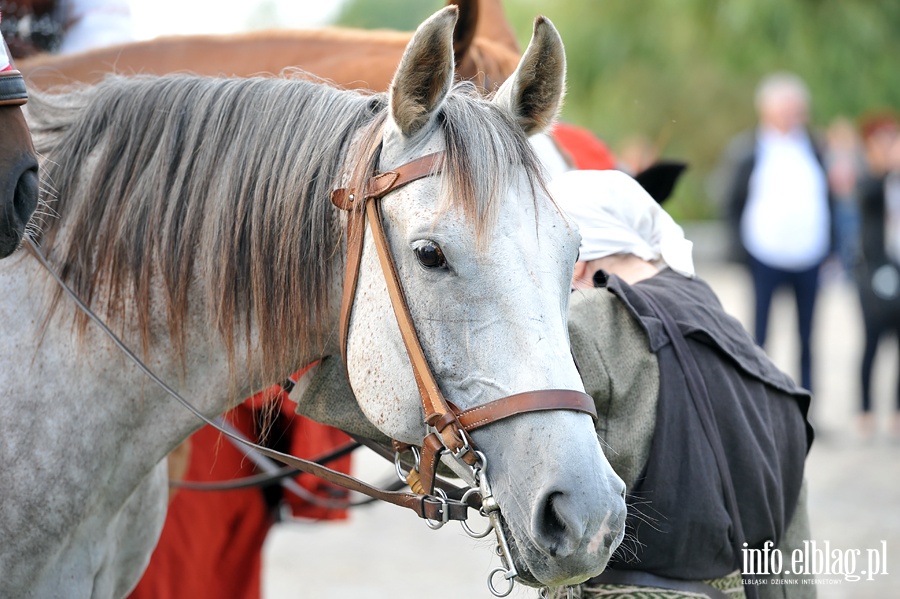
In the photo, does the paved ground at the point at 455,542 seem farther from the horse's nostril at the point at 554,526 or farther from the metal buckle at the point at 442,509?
the horse's nostril at the point at 554,526

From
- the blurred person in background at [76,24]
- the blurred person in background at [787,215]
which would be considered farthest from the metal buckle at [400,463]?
the blurred person in background at [787,215]

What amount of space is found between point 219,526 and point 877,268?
20.1 feet

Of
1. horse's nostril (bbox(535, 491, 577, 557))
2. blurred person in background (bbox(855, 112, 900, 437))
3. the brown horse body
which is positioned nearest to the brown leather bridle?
horse's nostril (bbox(535, 491, 577, 557))

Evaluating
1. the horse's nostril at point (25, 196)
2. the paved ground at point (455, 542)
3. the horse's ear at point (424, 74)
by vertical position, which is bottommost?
the paved ground at point (455, 542)

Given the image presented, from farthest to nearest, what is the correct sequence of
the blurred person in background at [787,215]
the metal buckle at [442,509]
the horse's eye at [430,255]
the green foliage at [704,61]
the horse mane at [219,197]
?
the green foliage at [704,61] < the blurred person in background at [787,215] < the horse mane at [219,197] < the metal buckle at [442,509] < the horse's eye at [430,255]

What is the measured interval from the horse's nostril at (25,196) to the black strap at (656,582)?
1.39 meters

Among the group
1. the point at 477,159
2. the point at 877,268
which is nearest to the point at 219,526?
the point at 477,159

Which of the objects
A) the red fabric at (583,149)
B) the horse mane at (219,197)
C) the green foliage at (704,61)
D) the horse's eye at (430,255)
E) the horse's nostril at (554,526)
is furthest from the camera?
the green foliage at (704,61)

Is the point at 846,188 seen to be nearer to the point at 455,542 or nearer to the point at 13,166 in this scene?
the point at 455,542

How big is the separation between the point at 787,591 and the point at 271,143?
158 centimetres

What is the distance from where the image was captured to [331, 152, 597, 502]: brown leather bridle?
5.91 feet

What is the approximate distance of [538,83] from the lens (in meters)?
2.10

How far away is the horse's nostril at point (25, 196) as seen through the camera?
6.41ft

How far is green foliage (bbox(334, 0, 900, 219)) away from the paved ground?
9.08 meters
